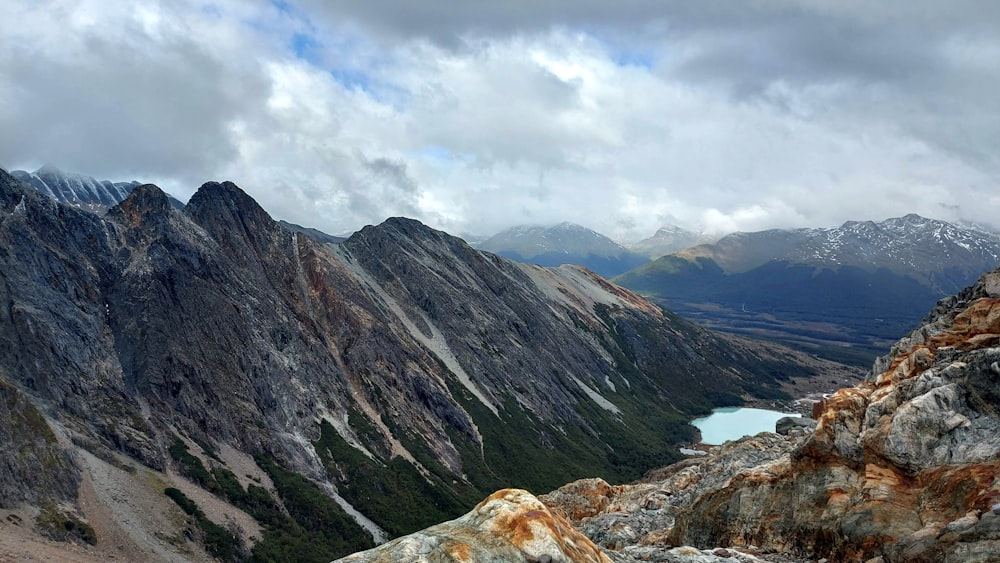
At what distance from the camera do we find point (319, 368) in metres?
158

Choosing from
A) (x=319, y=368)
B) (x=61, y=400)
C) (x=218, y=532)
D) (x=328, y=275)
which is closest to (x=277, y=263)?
(x=328, y=275)

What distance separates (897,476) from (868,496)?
1750 millimetres

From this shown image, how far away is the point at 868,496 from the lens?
26953 mm

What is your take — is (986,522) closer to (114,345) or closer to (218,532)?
(218,532)

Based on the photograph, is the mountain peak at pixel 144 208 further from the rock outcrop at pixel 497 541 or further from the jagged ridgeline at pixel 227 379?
the rock outcrop at pixel 497 541

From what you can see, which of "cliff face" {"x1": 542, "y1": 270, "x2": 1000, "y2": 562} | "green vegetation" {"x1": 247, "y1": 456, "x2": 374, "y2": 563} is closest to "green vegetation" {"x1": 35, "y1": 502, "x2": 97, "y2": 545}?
"green vegetation" {"x1": 247, "y1": 456, "x2": 374, "y2": 563}

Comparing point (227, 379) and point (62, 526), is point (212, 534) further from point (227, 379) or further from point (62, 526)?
point (227, 379)

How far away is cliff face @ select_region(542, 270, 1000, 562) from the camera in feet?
76.0

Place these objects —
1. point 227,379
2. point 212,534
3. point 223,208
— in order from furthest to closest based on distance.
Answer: point 223,208 < point 227,379 < point 212,534

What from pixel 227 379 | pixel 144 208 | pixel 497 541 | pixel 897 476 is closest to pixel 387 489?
pixel 227 379

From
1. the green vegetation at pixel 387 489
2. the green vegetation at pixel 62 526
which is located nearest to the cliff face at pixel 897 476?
the green vegetation at pixel 62 526

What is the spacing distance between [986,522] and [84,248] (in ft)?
524

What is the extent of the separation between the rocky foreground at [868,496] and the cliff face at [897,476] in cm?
6

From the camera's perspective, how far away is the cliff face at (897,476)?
76.0 ft
